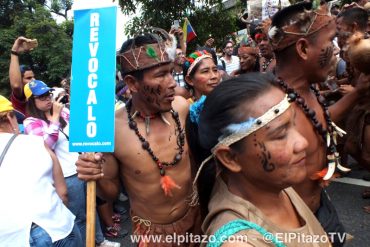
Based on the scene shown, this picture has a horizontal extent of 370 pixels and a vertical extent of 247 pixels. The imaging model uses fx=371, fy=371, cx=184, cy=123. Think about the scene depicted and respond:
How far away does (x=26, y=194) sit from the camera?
248cm

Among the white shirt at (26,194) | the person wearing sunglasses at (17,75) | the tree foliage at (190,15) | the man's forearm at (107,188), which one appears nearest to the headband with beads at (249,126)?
the man's forearm at (107,188)

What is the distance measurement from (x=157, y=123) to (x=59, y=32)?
1763 centimetres

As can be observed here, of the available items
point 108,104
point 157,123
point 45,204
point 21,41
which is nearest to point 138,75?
point 157,123

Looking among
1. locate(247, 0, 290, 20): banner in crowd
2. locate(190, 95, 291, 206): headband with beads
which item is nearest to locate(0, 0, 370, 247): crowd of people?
locate(190, 95, 291, 206): headband with beads

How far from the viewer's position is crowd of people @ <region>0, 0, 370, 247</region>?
138 cm

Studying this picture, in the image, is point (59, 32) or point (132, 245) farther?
point (59, 32)

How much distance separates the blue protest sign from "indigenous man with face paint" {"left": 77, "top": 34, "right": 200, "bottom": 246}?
1.46 ft

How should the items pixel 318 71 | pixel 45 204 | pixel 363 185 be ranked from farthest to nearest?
1. pixel 363 185
2. pixel 45 204
3. pixel 318 71

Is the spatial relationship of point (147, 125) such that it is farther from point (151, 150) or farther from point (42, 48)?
point (42, 48)

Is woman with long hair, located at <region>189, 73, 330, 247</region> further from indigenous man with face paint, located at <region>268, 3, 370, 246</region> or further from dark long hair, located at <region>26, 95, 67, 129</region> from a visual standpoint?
dark long hair, located at <region>26, 95, 67, 129</region>

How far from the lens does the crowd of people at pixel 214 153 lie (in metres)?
1.38

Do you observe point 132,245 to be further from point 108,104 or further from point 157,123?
point 108,104

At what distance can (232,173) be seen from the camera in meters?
1.49

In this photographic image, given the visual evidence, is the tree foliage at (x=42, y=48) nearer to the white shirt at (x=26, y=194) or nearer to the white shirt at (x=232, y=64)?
A: the white shirt at (x=232, y=64)
